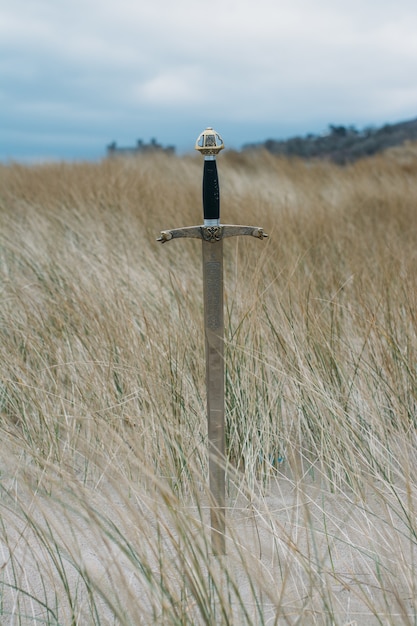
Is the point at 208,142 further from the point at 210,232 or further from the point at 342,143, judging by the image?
the point at 342,143

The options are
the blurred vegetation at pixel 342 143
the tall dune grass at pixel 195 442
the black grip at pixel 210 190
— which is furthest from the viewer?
the blurred vegetation at pixel 342 143

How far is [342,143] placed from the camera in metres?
18.6

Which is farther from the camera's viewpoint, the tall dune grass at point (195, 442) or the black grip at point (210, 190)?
the black grip at point (210, 190)

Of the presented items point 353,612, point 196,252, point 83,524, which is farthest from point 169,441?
point 196,252

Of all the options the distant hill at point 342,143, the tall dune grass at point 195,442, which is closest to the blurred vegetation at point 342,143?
the distant hill at point 342,143

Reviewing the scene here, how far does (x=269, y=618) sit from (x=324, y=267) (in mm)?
2654

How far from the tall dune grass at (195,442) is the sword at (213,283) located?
93 mm

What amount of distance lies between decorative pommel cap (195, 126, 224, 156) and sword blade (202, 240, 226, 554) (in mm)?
237

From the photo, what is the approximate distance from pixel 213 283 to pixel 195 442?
659 mm

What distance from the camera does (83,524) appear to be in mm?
2127

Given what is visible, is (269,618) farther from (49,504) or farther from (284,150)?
(284,150)

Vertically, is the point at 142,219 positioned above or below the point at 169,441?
above

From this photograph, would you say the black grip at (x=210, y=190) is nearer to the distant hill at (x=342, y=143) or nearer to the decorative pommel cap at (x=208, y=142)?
the decorative pommel cap at (x=208, y=142)

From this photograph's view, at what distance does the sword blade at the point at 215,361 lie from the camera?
71.4 inches
